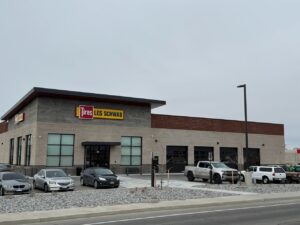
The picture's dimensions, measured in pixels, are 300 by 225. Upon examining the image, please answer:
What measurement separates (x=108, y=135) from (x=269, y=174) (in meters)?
17.4

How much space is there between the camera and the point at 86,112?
42438 millimetres

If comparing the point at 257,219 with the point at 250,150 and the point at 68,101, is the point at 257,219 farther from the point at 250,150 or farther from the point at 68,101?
the point at 250,150

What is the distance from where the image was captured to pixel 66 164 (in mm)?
41094

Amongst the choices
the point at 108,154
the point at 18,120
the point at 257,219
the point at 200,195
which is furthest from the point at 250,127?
the point at 257,219

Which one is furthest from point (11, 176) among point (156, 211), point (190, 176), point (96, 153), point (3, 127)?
point (3, 127)

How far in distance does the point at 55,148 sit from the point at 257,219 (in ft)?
99.2

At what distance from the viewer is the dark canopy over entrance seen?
138 ft

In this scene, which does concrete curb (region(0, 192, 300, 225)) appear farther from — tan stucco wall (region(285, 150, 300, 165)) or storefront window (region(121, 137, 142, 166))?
tan stucco wall (region(285, 150, 300, 165))

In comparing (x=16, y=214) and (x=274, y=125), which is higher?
(x=274, y=125)

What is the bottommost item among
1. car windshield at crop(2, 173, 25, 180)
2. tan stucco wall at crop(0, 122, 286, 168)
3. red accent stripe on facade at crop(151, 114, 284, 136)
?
car windshield at crop(2, 173, 25, 180)

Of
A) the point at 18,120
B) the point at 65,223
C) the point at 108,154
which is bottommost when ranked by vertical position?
the point at 65,223

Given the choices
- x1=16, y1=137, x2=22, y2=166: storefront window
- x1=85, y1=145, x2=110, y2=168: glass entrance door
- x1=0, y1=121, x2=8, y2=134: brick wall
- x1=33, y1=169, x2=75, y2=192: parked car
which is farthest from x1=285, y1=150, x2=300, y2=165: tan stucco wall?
x1=33, y1=169, x2=75, y2=192: parked car

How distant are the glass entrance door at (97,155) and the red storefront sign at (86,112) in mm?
3160

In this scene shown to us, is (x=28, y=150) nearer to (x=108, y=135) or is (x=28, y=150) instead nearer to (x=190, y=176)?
(x=108, y=135)
